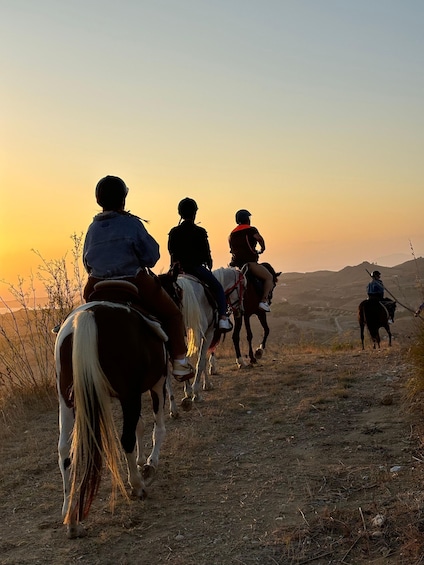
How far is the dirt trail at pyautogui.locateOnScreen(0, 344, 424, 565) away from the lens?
346cm

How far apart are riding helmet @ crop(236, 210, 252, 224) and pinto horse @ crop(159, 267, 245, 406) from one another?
1194 mm

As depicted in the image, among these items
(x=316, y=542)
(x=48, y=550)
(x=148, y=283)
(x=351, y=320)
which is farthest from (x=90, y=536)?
(x=351, y=320)

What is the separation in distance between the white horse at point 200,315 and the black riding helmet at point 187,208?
2.59ft

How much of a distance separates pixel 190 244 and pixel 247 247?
3.17 m

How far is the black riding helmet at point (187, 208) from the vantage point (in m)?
7.24

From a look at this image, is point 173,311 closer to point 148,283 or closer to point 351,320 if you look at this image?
point 148,283

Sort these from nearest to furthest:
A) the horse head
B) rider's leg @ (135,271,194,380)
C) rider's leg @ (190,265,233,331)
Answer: rider's leg @ (135,271,194,380)
the horse head
rider's leg @ (190,265,233,331)

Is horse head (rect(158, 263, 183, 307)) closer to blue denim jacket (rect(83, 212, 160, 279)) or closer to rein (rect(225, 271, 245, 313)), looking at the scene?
blue denim jacket (rect(83, 212, 160, 279))

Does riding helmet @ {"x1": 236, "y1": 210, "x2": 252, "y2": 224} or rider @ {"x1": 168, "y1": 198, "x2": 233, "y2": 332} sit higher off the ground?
riding helmet @ {"x1": 236, "y1": 210, "x2": 252, "y2": 224}

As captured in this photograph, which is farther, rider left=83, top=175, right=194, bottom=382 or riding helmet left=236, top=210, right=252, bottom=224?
riding helmet left=236, top=210, right=252, bottom=224

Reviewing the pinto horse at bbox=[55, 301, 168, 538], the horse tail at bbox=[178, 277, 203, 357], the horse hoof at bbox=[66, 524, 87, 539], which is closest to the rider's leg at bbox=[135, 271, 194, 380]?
the pinto horse at bbox=[55, 301, 168, 538]

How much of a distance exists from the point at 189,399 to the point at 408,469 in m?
3.36

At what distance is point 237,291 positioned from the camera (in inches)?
372

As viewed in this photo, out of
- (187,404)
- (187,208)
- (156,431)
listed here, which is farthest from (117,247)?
(187,404)
